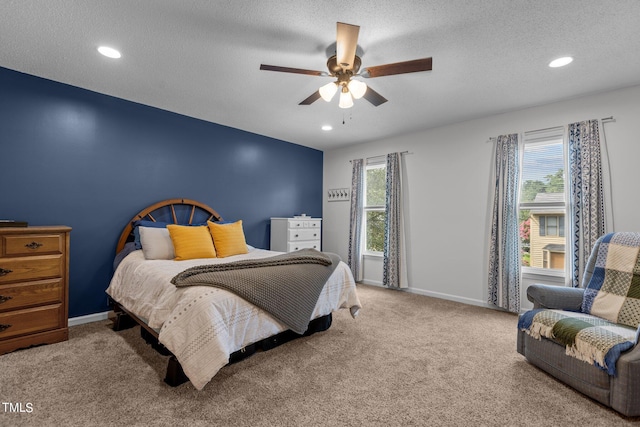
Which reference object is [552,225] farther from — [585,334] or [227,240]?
[227,240]

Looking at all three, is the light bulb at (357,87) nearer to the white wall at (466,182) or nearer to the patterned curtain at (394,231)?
the white wall at (466,182)

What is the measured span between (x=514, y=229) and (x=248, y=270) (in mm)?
3207

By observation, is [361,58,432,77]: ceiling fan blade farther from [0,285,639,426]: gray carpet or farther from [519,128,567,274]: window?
[519,128,567,274]: window

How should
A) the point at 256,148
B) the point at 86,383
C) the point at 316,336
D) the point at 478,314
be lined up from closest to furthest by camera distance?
the point at 86,383 → the point at 316,336 → the point at 478,314 → the point at 256,148

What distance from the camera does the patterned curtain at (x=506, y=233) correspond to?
3.55 m

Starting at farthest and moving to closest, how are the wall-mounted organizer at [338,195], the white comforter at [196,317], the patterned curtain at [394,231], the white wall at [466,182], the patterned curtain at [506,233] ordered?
1. the wall-mounted organizer at [338,195]
2. the patterned curtain at [394,231]
3. the patterned curtain at [506,233]
4. the white wall at [466,182]
5. the white comforter at [196,317]

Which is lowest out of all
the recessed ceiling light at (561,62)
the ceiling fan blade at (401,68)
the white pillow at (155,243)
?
the white pillow at (155,243)

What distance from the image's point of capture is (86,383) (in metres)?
1.95

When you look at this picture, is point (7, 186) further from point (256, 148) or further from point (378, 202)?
point (378, 202)

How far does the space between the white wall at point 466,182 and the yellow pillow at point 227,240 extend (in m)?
2.56

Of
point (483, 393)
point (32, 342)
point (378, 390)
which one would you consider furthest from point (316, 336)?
point (32, 342)

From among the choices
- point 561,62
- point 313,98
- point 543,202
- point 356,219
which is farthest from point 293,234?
point 561,62

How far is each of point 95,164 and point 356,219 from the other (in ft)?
12.3

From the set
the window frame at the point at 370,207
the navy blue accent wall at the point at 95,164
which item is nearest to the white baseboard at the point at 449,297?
the window frame at the point at 370,207
